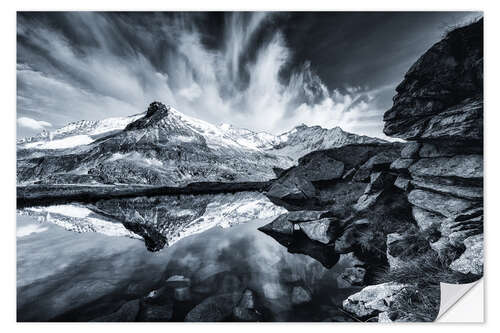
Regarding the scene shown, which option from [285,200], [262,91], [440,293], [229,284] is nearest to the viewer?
[440,293]

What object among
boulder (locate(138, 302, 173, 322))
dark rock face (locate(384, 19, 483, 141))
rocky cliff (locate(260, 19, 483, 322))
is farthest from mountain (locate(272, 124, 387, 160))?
boulder (locate(138, 302, 173, 322))

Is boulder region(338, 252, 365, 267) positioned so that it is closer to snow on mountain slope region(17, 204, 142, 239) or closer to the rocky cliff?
the rocky cliff

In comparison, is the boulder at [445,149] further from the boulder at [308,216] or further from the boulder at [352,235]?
the boulder at [308,216]

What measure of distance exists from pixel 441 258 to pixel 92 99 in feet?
25.6

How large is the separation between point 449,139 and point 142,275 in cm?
664

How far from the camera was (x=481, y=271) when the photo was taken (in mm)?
3053

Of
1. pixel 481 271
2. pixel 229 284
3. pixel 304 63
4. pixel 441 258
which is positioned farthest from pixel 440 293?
pixel 304 63

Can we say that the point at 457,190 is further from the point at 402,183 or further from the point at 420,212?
the point at 402,183

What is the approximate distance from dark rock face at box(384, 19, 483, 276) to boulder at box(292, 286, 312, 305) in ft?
5.79

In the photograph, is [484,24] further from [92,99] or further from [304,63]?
[92,99]

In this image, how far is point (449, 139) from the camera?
4.15 meters

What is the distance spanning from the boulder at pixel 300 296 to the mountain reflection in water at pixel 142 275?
0.05m

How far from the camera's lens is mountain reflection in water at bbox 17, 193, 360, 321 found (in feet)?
→ 10.4

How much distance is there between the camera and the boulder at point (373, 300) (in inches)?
115
